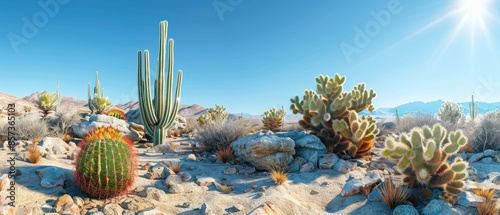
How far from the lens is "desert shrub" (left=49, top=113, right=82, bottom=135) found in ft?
33.5

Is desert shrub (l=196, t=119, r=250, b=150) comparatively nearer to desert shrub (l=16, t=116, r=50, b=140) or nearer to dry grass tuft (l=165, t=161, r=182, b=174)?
dry grass tuft (l=165, t=161, r=182, b=174)

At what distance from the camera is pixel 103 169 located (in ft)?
14.2

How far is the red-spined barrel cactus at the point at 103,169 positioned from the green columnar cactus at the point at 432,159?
13.1 feet

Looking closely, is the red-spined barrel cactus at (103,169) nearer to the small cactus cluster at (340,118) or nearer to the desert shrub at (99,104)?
the small cactus cluster at (340,118)

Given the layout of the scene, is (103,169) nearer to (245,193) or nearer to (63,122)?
(245,193)

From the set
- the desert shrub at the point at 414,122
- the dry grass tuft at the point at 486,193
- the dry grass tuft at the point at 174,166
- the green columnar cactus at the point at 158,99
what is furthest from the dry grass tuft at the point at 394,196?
the desert shrub at the point at 414,122

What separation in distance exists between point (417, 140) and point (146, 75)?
742 centimetres

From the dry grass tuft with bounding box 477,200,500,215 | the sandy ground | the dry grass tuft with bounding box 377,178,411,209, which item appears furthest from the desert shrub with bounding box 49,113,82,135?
the dry grass tuft with bounding box 477,200,500,215

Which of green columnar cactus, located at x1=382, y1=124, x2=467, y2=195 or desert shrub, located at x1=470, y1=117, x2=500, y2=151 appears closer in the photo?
green columnar cactus, located at x1=382, y1=124, x2=467, y2=195

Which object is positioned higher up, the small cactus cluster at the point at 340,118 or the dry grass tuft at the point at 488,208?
the small cactus cluster at the point at 340,118

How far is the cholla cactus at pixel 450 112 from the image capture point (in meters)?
14.3

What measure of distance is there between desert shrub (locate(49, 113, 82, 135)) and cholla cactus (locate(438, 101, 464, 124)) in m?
15.0

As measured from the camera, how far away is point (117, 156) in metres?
4.44

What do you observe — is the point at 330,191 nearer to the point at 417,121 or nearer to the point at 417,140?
the point at 417,140
